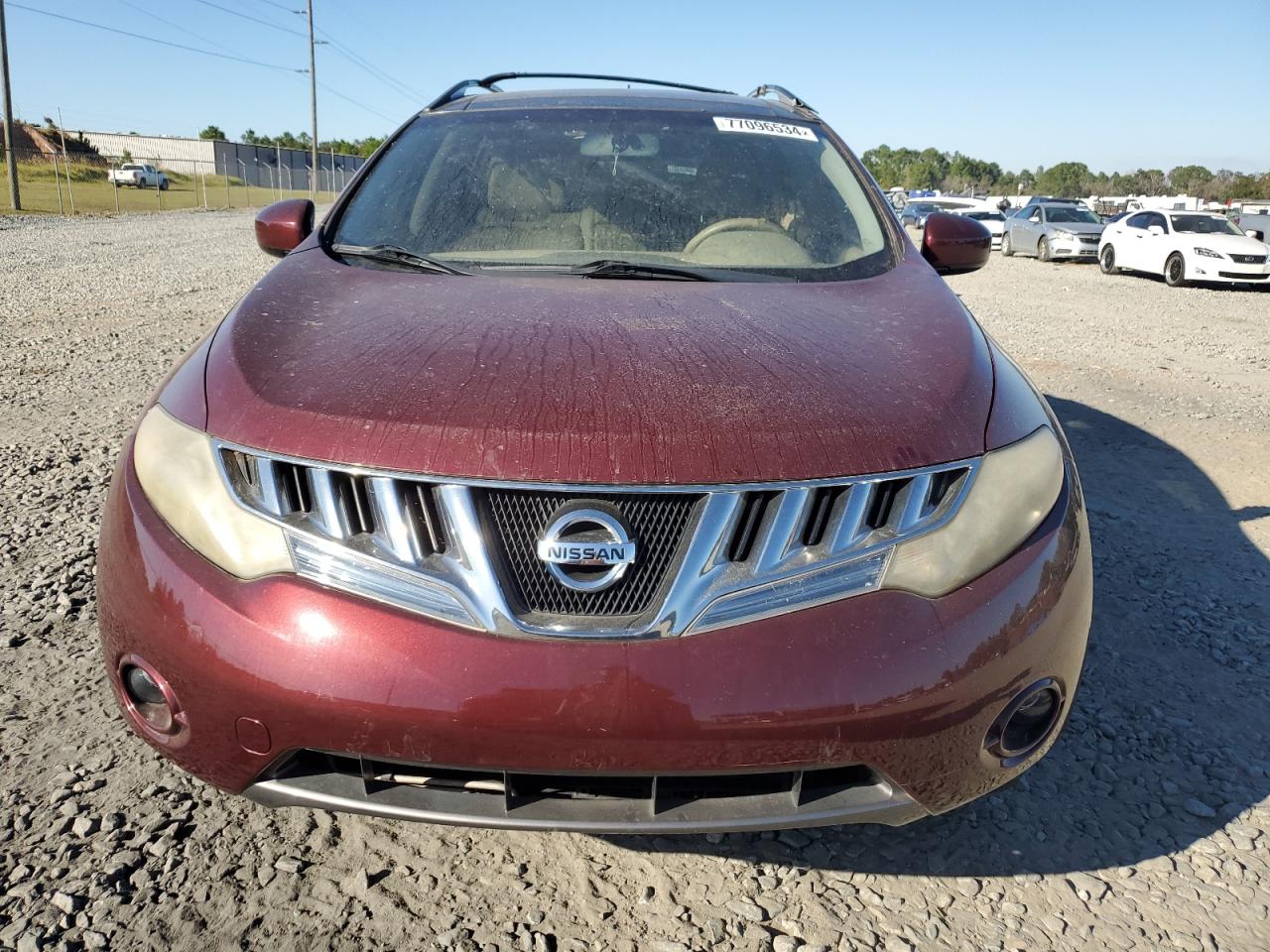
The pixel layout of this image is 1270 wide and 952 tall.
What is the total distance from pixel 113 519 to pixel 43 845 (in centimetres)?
74

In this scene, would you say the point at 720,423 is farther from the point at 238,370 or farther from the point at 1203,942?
the point at 1203,942

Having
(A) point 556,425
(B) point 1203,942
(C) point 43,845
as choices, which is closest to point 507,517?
(A) point 556,425

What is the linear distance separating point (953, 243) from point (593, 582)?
6.73 feet

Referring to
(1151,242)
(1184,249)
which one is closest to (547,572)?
(1184,249)

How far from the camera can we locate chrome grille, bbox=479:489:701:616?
61.7 inches

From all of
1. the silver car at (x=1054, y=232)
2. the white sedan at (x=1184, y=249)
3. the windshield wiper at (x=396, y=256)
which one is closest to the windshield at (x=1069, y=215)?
the silver car at (x=1054, y=232)

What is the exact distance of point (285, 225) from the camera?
3.00 metres

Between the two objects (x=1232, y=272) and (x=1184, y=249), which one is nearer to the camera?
(x=1232, y=272)

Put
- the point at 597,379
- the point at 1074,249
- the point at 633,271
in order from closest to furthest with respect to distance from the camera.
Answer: the point at 597,379
the point at 633,271
the point at 1074,249

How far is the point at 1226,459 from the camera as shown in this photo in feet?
17.1

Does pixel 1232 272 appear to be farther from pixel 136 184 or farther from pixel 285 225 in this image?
pixel 136 184

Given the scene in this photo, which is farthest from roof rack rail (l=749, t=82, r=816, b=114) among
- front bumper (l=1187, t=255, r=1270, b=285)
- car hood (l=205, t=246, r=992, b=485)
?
front bumper (l=1187, t=255, r=1270, b=285)

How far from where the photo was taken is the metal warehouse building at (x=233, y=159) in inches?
2293

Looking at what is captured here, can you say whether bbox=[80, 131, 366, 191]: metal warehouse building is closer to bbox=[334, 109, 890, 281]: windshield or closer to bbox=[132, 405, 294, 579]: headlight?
bbox=[334, 109, 890, 281]: windshield
